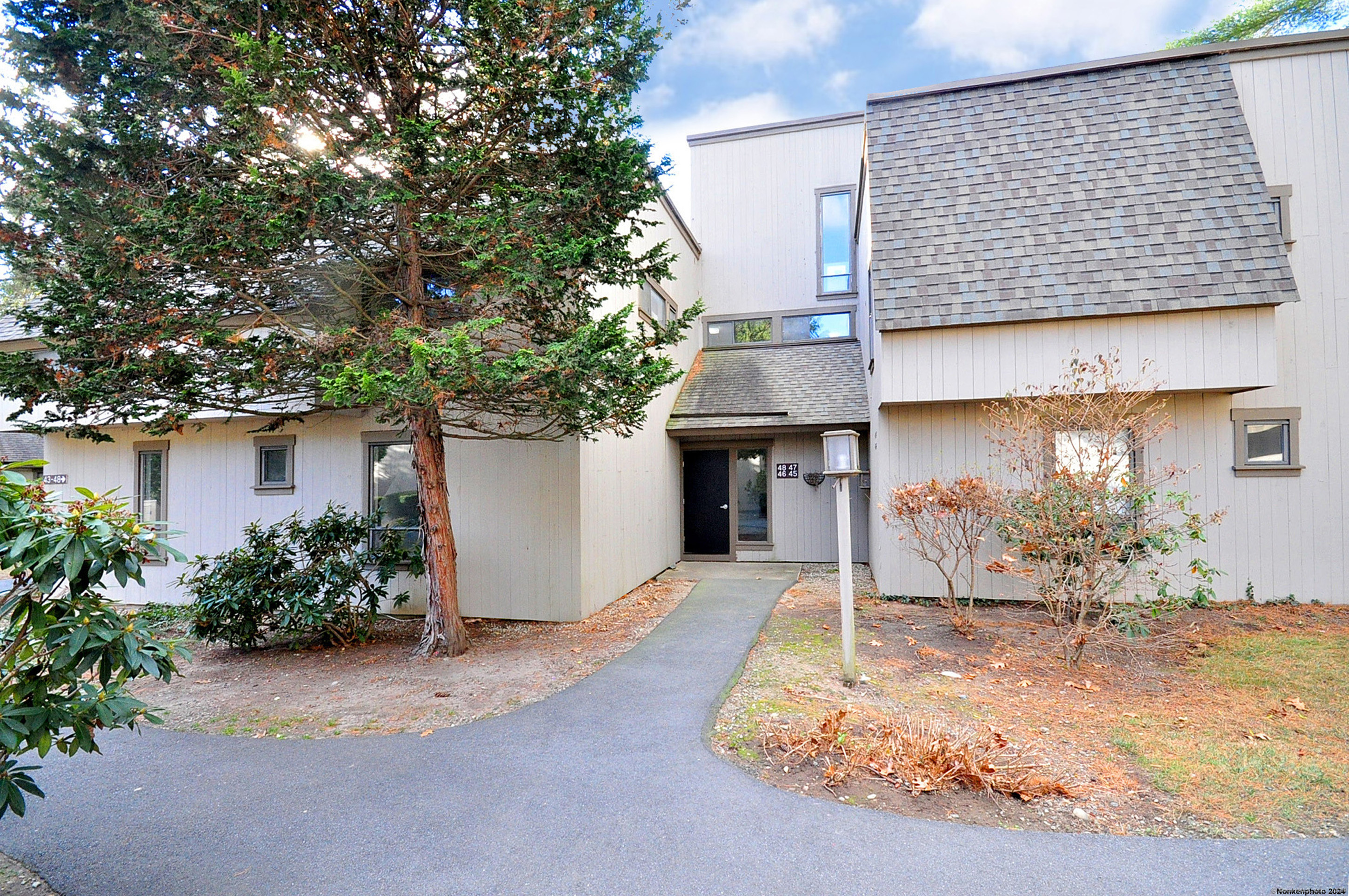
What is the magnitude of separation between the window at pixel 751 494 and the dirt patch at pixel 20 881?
9.98 metres

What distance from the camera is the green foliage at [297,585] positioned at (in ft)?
22.5

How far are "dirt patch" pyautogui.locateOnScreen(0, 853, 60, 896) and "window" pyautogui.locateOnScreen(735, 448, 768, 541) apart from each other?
→ 998 centimetres

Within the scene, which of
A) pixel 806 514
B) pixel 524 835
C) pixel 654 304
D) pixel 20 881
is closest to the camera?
pixel 20 881

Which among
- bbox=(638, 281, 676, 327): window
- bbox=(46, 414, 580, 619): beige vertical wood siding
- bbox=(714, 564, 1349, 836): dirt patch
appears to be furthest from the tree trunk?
bbox=(638, 281, 676, 327): window

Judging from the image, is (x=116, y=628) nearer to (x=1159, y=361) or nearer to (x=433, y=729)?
(x=433, y=729)

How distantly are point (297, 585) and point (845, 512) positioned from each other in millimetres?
6011

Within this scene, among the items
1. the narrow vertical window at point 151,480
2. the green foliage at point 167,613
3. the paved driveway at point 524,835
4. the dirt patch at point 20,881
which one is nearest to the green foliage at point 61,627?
the dirt patch at point 20,881

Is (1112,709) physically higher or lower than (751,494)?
lower

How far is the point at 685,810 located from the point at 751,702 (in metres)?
1.68

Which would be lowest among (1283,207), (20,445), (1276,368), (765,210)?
(20,445)

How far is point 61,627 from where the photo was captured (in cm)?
246

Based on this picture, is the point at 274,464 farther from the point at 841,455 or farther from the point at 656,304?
the point at 841,455

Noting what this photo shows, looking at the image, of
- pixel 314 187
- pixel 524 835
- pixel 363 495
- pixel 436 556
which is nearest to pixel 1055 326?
pixel 436 556

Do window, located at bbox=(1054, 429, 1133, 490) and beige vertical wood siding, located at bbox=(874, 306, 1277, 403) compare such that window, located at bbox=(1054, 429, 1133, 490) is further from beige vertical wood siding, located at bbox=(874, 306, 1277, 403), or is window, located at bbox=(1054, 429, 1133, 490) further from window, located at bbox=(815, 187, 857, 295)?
window, located at bbox=(815, 187, 857, 295)
